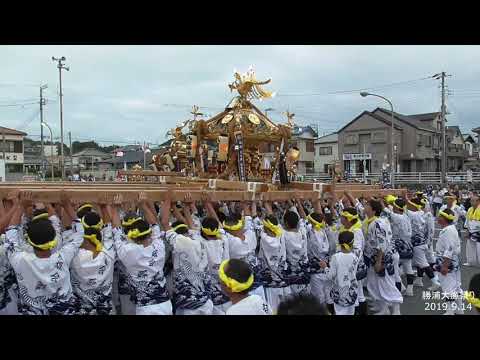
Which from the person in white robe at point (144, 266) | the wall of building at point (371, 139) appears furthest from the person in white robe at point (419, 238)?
the wall of building at point (371, 139)

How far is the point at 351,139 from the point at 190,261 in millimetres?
38201

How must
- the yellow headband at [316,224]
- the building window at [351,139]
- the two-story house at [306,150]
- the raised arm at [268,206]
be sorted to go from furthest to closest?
the two-story house at [306,150] < the building window at [351,139] < the yellow headband at [316,224] < the raised arm at [268,206]

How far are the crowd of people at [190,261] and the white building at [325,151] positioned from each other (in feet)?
122

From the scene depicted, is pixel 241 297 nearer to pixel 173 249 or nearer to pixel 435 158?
pixel 173 249

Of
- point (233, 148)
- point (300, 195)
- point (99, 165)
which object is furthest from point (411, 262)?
point (99, 165)

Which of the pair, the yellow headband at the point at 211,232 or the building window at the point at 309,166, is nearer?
the yellow headband at the point at 211,232

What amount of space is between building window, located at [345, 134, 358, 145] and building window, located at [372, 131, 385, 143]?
1725 millimetres

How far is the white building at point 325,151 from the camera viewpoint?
43.8 metres

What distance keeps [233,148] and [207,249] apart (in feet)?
15.8

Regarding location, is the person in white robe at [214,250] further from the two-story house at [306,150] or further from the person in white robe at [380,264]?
the two-story house at [306,150]

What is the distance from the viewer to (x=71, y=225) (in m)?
4.66

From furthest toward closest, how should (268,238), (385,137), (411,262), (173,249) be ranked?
(385,137), (411,262), (268,238), (173,249)

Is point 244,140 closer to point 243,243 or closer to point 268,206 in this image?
point 268,206

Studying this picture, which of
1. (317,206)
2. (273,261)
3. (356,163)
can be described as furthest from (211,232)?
(356,163)
